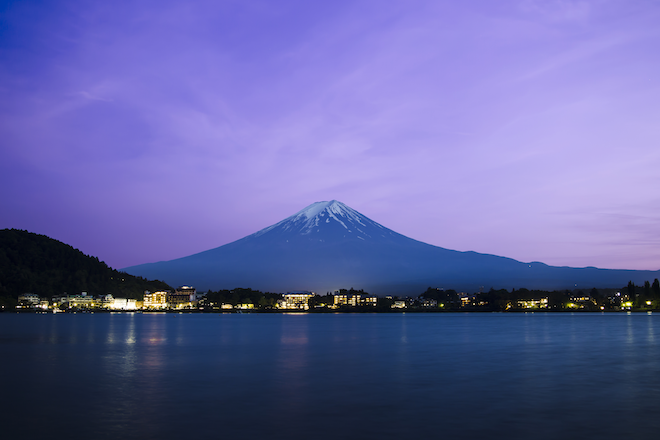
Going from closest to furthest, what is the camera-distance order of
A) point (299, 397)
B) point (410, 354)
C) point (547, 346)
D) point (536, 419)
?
point (536, 419) → point (299, 397) → point (410, 354) → point (547, 346)

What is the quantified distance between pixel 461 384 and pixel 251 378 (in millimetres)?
9375

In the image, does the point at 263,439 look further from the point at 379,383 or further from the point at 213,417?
the point at 379,383

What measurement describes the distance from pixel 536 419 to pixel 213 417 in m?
9.58

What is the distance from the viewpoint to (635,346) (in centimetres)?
A: 4572

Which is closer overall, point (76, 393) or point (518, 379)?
point (76, 393)

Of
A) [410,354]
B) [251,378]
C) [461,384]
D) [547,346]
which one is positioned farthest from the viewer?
[547,346]

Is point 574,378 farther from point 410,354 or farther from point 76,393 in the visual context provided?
point 76,393


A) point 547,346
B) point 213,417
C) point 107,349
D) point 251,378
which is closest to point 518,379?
point 251,378

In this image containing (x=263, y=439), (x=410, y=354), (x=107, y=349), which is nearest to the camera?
(x=263, y=439)

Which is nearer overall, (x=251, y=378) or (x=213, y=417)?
(x=213, y=417)

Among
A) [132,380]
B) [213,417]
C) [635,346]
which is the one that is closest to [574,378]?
[213,417]

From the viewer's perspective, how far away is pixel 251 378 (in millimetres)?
26266

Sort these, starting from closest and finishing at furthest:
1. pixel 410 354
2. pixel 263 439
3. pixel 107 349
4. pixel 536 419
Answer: pixel 263 439
pixel 536 419
pixel 410 354
pixel 107 349

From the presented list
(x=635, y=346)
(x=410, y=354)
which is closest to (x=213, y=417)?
(x=410, y=354)
